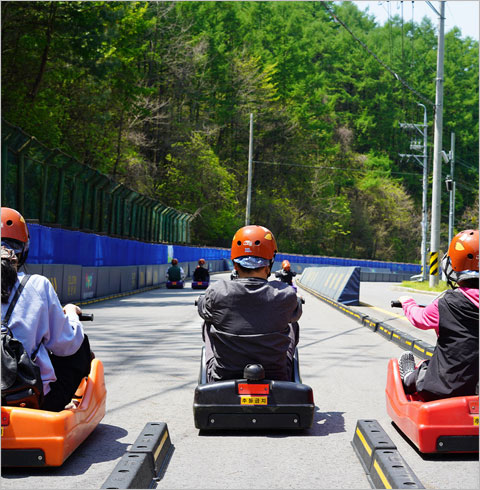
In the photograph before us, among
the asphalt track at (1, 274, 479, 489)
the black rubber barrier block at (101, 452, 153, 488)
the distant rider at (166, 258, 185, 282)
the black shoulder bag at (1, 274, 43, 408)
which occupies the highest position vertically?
the black shoulder bag at (1, 274, 43, 408)

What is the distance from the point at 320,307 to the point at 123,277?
842cm

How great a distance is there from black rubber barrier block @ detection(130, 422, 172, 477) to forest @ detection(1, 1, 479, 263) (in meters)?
31.1

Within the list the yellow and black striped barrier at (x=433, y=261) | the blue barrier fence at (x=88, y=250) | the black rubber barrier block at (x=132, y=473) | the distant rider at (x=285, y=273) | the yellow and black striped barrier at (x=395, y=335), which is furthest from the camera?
the yellow and black striped barrier at (x=433, y=261)

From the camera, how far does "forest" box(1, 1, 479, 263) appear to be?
44.1m

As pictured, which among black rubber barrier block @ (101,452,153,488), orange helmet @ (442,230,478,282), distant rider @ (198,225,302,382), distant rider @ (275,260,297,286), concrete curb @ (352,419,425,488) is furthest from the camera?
distant rider @ (275,260,297,286)

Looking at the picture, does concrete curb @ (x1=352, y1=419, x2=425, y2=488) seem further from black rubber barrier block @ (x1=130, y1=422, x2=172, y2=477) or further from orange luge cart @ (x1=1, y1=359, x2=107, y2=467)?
orange luge cart @ (x1=1, y1=359, x2=107, y2=467)

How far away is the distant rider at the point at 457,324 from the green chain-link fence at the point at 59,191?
1505 cm

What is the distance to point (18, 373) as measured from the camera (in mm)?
4754

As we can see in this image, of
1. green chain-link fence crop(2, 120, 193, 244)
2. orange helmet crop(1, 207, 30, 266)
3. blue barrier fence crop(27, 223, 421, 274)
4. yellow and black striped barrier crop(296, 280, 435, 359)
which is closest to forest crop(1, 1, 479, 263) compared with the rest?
green chain-link fence crop(2, 120, 193, 244)

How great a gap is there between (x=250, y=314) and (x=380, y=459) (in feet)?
5.91

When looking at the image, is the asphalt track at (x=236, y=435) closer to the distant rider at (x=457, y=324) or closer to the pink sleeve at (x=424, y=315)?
the distant rider at (x=457, y=324)

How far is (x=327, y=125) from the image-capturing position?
88.9 metres

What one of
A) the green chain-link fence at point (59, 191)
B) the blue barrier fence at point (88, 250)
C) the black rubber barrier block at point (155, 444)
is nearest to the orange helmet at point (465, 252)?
the black rubber barrier block at point (155, 444)

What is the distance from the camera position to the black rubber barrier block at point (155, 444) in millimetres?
4838
